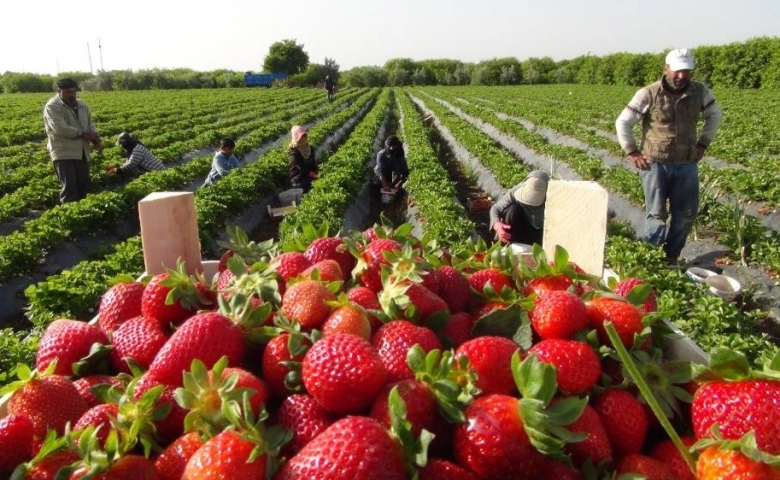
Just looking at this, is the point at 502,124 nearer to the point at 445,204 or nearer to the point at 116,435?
the point at 445,204

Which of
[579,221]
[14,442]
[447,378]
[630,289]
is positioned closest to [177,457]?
[14,442]

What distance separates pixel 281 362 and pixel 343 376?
196mm

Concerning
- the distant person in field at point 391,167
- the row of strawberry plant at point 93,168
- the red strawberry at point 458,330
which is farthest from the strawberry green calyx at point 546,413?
the row of strawberry plant at point 93,168

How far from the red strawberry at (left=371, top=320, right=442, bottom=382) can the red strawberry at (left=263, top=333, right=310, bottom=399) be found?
0.64 feet

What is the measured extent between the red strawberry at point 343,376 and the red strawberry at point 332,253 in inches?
28.2

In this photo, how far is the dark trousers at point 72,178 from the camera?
9.07 metres

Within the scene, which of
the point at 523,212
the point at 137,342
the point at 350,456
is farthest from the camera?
the point at 523,212

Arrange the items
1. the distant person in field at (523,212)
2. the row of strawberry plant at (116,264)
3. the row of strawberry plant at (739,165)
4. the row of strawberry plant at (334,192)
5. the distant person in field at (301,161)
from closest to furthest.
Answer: the row of strawberry plant at (116,264) < the distant person in field at (523,212) < the row of strawberry plant at (334,192) < the row of strawberry plant at (739,165) < the distant person in field at (301,161)

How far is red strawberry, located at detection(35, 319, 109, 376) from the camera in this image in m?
1.60

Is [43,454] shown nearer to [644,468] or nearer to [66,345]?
[66,345]

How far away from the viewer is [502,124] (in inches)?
744

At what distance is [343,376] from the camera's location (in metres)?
1.27

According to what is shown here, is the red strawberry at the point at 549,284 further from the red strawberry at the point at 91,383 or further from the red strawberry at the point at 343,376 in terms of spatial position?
the red strawberry at the point at 91,383

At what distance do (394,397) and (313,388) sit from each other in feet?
0.82
